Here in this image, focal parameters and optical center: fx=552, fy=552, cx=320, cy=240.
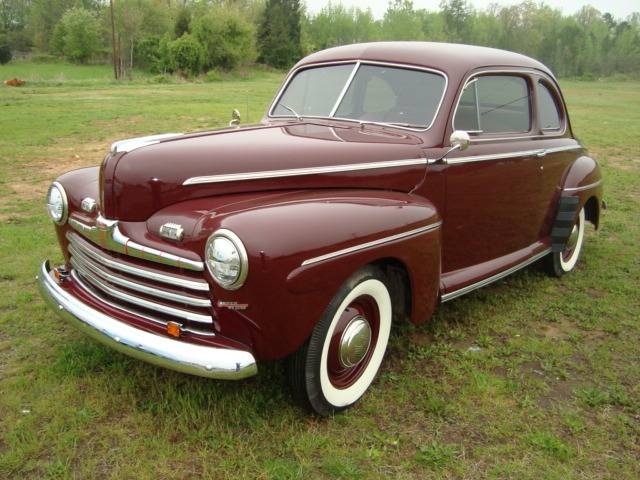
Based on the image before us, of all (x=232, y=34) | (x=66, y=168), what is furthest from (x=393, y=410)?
(x=232, y=34)

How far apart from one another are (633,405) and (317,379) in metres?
1.65

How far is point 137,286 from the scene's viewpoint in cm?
238

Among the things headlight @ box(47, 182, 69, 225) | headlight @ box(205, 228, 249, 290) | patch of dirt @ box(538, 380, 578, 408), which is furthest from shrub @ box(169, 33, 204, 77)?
headlight @ box(205, 228, 249, 290)

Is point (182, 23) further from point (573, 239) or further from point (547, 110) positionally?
point (573, 239)

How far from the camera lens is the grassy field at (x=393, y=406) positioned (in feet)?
7.56

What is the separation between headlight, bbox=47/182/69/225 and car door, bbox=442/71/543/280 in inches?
83.7

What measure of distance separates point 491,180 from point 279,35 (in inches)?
2005

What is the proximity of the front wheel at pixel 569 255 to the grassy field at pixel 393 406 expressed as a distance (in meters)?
0.17

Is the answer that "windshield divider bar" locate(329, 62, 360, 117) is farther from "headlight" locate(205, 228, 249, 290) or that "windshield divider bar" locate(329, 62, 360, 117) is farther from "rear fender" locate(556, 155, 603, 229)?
"rear fender" locate(556, 155, 603, 229)

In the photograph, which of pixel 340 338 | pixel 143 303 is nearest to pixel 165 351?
pixel 143 303

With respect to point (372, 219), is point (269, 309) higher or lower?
lower

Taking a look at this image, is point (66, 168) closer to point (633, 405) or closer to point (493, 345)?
point (493, 345)

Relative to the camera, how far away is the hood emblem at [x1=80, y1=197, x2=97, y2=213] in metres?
2.79

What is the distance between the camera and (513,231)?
3.88 m
